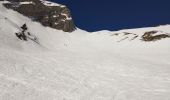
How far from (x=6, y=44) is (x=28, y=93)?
21835 millimetres

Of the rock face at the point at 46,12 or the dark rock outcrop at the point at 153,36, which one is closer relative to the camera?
the dark rock outcrop at the point at 153,36

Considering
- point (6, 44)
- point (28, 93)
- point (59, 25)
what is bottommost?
point (59, 25)

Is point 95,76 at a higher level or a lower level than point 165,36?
higher

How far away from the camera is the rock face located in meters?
73.8

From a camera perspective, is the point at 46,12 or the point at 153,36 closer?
the point at 153,36

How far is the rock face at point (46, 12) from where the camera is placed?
242 ft

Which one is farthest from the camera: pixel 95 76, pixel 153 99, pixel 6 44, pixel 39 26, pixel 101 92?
pixel 39 26

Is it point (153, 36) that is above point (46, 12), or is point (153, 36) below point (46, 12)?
below

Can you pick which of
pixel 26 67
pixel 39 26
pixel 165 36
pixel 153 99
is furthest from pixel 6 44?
pixel 165 36

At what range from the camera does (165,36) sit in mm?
63469

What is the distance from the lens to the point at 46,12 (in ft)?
263

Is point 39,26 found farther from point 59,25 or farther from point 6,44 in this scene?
point 6,44

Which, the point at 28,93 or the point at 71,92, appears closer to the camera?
the point at 28,93

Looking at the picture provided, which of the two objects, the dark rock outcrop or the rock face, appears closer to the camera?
the dark rock outcrop
